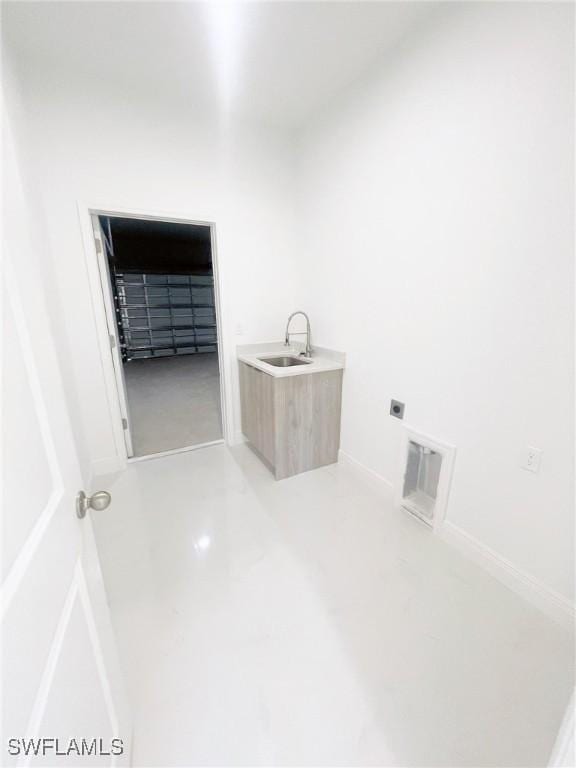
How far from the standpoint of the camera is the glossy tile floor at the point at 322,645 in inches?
38.1

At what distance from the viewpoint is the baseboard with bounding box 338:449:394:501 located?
6.98 ft

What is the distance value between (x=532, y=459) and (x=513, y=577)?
614 millimetres

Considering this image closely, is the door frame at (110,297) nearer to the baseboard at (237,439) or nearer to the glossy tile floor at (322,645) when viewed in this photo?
the baseboard at (237,439)

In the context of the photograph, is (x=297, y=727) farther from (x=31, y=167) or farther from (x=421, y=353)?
(x=31, y=167)

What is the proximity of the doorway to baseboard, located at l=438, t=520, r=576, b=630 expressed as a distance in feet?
6.99

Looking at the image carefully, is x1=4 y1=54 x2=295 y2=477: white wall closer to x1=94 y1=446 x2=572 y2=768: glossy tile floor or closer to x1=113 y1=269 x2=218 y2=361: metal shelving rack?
x1=94 y1=446 x2=572 y2=768: glossy tile floor

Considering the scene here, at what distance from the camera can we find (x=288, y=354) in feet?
9.02

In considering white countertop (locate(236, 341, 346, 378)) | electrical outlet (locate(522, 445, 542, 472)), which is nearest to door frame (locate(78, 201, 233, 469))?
white countertop (locate(236, 341, 346, 378))

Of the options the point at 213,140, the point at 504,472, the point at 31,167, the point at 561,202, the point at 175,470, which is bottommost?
the point at 175,470

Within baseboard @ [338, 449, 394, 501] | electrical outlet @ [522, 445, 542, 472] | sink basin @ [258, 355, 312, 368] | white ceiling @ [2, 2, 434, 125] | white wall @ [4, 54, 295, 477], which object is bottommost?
baseboard @ [338, 449, 394, 501]

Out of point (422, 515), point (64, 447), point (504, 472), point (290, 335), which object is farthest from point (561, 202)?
point (290, 335)

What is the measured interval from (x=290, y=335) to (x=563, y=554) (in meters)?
2.33

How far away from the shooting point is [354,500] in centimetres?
211

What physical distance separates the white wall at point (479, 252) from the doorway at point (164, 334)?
6.75ft
